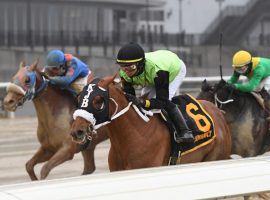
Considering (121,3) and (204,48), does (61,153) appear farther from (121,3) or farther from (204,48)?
(121,3)

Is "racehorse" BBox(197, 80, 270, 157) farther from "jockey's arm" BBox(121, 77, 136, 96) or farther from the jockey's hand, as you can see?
"jockey's arm" BBox(121, 77, 136, 96)

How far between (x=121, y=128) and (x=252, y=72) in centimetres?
308

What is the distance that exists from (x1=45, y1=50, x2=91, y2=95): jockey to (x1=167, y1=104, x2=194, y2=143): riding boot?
86.0 inches

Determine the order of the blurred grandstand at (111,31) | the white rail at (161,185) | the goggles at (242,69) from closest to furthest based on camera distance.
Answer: the white rail at (161,185) → the goggles at (242,69) → the blurred grandstand at (111,31)

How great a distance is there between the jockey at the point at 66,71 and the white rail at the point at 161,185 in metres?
4.38

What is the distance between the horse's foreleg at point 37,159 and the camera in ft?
25.6

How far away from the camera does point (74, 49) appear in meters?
33.8

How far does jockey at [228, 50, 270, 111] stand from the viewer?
27.9 feet

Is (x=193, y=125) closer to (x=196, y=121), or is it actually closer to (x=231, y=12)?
(x=196, y=121)

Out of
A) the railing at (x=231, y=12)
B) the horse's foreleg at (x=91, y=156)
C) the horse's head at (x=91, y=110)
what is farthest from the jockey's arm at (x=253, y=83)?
the railing at (x=231, y=12)

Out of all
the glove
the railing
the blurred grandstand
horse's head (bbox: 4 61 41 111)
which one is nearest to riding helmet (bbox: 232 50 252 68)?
horse's head (bbox: 4 61 41 111)

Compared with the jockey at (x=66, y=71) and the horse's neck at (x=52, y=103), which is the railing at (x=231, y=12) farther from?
the horse's neck at (x=52, y=103)

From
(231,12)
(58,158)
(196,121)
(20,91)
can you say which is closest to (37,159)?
(58,158)

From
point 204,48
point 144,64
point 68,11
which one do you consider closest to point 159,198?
point 144,64
